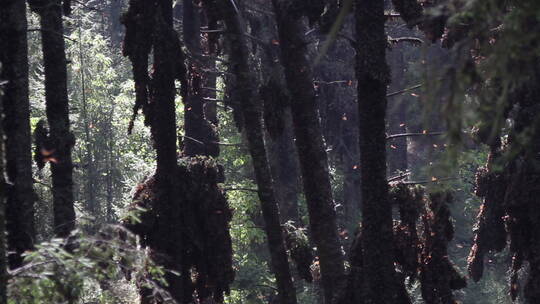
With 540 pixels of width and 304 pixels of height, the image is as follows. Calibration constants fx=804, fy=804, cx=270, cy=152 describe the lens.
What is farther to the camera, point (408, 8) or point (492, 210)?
point (492, 210)

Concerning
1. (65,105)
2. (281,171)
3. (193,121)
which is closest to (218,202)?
(65,105)

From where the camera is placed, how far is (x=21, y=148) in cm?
1052

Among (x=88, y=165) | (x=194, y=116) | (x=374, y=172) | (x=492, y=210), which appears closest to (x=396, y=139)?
(x=88, y=165)

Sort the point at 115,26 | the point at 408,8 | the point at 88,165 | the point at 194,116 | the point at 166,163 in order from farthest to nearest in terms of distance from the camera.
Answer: the point at 115,26
the point at 88,165
the point at 194,116
the point at 166,163
the point at 408,8

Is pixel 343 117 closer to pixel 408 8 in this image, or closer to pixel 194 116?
pixel 194 116

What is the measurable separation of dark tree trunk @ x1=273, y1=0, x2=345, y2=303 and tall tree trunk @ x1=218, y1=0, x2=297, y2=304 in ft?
2.01

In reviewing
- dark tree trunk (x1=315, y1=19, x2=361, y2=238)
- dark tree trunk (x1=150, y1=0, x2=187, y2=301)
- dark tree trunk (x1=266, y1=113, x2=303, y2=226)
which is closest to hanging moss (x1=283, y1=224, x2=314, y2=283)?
dark tree trunk (x1=150, y1=0, x2=187, y2=301)

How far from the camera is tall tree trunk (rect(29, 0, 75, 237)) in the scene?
40.6 ft

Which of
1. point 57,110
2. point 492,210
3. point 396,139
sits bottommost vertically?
point 492,210

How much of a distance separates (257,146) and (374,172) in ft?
7.62

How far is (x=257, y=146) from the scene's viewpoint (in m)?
12.9

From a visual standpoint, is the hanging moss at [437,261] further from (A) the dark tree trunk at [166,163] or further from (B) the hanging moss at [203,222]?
(A) the dark tree trunk at [166,163]

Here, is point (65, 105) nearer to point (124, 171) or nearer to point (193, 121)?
point (193, 121)

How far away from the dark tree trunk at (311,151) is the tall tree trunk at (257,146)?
612 millimetres
